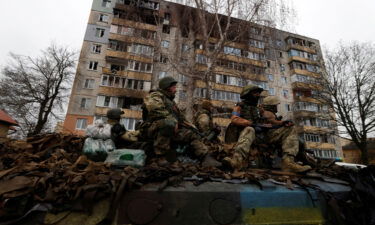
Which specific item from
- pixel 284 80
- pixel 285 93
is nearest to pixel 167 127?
pixel 285 93

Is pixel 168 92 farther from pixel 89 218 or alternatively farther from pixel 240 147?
pixel 89 218

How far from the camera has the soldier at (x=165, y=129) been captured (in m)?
3.10

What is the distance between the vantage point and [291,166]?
3.00m

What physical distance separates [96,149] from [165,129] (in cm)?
108

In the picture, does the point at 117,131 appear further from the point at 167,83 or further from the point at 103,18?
Answer: the point at 103,18


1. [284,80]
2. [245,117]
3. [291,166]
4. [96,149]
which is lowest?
[291,166]

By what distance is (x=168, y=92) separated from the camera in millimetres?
3775

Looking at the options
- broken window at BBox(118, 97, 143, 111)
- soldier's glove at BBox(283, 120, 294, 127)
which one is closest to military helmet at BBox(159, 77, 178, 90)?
soldier's glove at BBox(283, 120, 294, 127)

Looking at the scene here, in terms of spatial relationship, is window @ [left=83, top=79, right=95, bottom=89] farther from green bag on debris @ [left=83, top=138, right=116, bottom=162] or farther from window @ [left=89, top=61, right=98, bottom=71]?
green bag on debris @ [left=83, top=138, right=116, bottom=162]

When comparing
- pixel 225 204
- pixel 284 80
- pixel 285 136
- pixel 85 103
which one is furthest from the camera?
pixel 284 80

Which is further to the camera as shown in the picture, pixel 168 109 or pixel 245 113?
pixel 245 113

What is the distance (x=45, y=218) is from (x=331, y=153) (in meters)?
35.7

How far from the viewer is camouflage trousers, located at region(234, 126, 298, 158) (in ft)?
10.1

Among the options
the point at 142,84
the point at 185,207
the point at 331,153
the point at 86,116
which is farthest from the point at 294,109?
the point at 185,207
